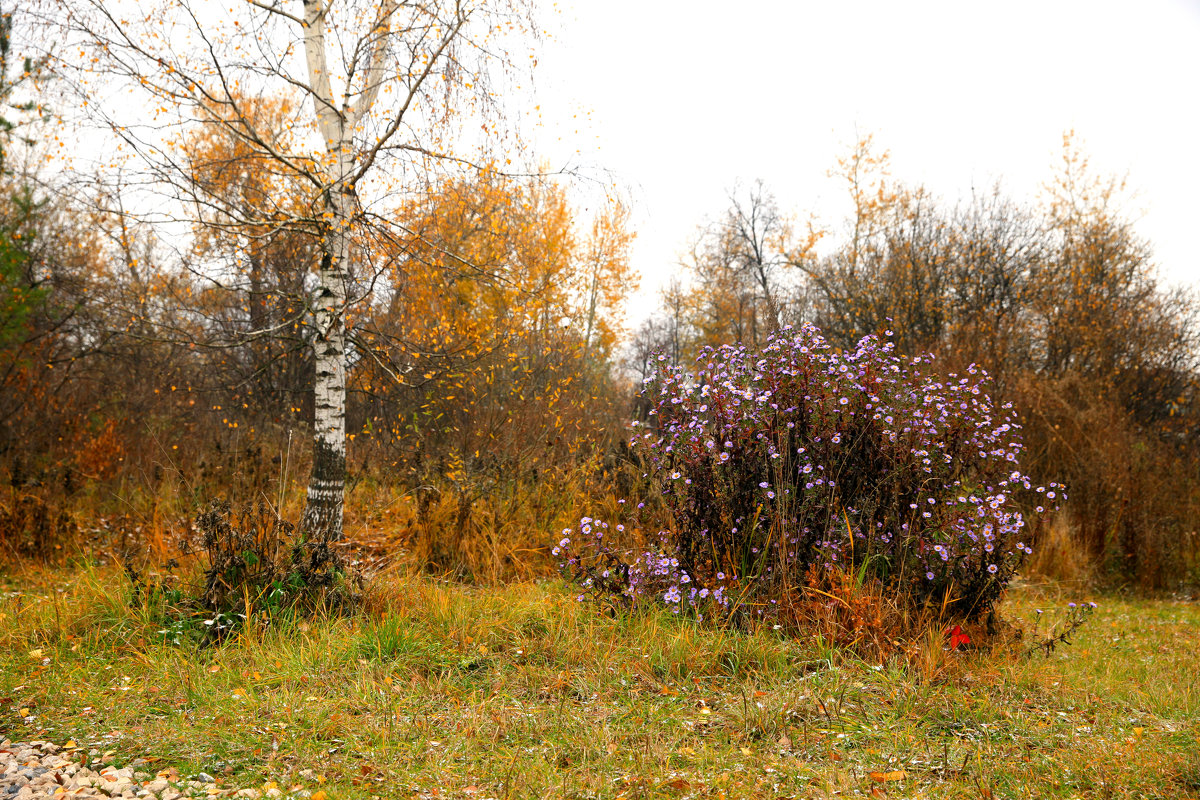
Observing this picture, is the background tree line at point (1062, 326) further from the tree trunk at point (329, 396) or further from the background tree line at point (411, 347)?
the tree trunk at point (329, 396)

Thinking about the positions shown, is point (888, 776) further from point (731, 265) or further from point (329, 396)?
point (731, 265)

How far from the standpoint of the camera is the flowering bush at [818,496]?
4.42 metres

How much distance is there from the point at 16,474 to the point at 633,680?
593 cm

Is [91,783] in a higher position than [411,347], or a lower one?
lower

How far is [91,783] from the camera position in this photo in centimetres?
271

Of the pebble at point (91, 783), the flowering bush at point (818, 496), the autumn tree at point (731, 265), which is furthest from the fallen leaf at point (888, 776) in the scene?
the autumn tree at point (731, 265)

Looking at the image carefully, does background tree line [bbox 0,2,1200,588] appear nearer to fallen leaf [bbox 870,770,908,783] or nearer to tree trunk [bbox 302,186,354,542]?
tree trunk [bbox 302,186,354,542]

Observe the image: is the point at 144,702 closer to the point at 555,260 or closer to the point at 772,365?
the point at 772,365

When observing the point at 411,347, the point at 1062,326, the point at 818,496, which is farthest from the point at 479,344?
the point at 1062,326

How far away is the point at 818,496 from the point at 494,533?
2.88m

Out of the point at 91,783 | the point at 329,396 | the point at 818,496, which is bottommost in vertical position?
the point at 91,783

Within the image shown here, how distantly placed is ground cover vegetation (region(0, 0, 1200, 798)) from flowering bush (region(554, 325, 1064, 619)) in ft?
0.09

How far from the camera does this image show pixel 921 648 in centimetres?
394

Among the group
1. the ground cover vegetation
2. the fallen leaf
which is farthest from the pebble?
the fallen leaf
